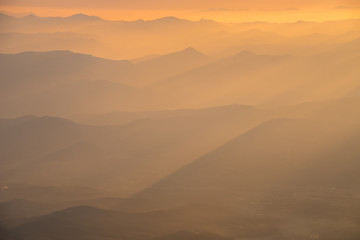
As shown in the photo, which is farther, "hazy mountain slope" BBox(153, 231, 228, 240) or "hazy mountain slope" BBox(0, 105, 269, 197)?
"hazy mountain slope" BBox(0, 105, 269, 197)

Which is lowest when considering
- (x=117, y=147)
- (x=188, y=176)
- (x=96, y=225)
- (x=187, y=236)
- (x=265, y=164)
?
(x=187, y=236)

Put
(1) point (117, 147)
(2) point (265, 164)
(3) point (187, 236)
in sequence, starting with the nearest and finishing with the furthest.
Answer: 1. (3) point (187, 236)
2. (2) point (265, 164)
3. (1) point (117, 147)

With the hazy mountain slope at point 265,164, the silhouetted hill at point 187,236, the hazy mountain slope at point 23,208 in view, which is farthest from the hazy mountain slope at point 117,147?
the silhouetted hill at point 187,236

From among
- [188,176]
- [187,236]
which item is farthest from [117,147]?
[187,236]

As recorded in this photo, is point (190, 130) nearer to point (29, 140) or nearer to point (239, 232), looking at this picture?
point (29, 140)

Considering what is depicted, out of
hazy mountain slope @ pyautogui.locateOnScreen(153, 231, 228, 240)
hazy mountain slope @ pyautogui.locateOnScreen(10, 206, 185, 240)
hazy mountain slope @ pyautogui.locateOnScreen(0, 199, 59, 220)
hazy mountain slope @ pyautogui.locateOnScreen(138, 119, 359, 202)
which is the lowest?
hazy mountain slope @ pyautogui.locateOnScreen(153, 231, 228, 240)

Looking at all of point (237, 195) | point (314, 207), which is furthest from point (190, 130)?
point (314, 207)

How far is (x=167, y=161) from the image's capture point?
142 metres

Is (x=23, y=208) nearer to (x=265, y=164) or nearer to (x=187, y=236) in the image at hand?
(x=187, y=236)

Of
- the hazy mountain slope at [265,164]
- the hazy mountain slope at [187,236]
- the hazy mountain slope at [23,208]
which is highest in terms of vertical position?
the hazy mountain slope at [265,164]

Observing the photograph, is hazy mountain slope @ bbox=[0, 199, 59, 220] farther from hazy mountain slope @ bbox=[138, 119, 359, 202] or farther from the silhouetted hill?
the silhouetted hill

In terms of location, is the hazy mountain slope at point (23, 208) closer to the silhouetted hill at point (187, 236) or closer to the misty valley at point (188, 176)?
the misty valley at point (188, 176)

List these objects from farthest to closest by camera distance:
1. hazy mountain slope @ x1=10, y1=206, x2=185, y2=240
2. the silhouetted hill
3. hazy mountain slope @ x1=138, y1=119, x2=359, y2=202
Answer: hazy mountain slope @ x1=138, y1=119, x2=359, y2=202 < hazy mountain slope @ x1=10, y1=206, x2=185, y2=240 < the silhouetted hill

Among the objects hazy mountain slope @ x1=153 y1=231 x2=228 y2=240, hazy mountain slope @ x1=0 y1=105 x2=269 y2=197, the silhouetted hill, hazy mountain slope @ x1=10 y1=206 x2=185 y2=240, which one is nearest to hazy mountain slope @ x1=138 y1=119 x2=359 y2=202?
hazy mountain slope @ x1=0 y1=105 x2=269 y2=197
